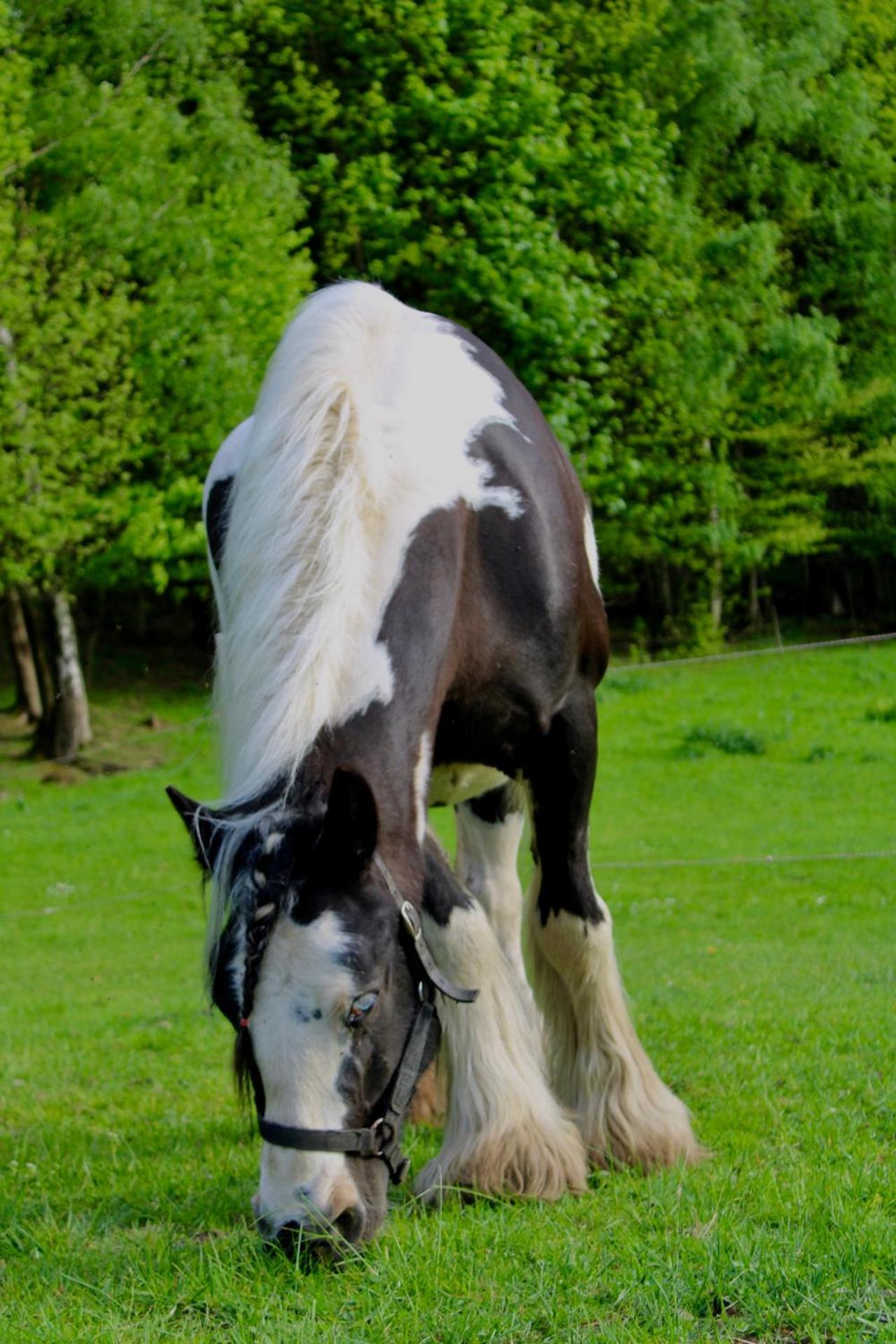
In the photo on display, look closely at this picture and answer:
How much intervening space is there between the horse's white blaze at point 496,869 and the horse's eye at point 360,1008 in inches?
72.1

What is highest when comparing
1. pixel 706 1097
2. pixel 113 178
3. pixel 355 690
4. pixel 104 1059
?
pixel 113 178

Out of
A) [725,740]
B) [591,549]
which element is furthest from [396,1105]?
[725,740]

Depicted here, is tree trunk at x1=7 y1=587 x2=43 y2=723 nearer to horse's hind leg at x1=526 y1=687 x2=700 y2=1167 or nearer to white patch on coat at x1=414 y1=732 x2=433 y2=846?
horse's hind leg at x1=526 y1=687 x2=700 y2=1167

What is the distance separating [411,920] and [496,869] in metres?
1.74

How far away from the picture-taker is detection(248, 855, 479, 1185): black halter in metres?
2.95

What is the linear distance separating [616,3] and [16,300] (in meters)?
11.9

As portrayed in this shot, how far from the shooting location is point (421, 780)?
134 inches

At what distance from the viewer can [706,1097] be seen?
465 centimetres

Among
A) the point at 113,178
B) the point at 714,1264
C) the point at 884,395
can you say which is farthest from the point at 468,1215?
the point at 884,395

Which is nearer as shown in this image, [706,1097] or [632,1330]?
[632,1330]

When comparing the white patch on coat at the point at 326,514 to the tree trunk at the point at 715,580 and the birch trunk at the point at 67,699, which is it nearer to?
the birch trunk at the point at 67,699

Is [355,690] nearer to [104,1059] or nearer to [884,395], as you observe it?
[104,1059]

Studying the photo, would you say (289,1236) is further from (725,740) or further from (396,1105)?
(725,740)

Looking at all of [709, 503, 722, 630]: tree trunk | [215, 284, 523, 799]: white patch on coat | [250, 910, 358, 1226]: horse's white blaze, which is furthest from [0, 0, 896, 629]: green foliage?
[250, 910, 358, 1226]: horse's white blaze
